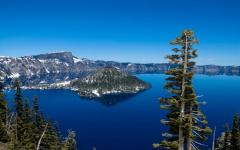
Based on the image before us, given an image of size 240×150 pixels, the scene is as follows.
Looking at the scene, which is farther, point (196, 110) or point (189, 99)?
point (196, 110)

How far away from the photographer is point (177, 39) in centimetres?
2689

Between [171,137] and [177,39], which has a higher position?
[177,39]

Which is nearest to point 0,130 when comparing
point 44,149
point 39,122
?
point 44,149

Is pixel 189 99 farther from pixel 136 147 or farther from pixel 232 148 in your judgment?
pixel 136 147

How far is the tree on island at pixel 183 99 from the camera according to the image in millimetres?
26000

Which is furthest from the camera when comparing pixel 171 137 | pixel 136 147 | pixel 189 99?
pixel 136 147

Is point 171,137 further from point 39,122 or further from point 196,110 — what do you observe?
point 39,122

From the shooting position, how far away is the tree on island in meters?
26.0

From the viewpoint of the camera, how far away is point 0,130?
65.9 m

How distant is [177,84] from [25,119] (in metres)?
68.7

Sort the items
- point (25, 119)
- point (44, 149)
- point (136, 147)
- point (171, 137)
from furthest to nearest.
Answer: point (136, 147) → point (25, 119) → point (44, 149) → point (171, 137)

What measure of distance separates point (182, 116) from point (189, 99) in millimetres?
1578

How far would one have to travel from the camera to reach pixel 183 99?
2575 cm

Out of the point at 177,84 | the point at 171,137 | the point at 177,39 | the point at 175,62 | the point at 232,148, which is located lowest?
the point at 232,148
